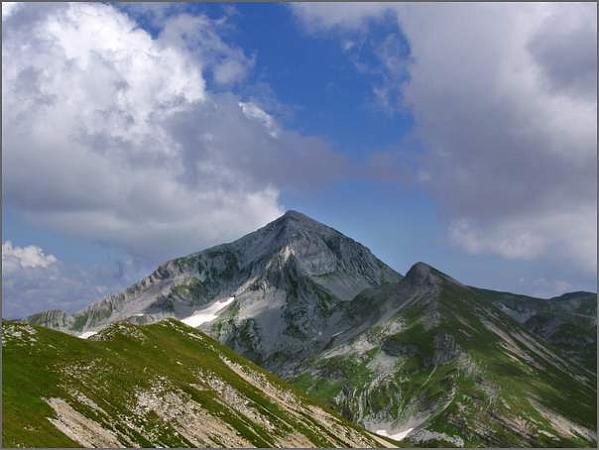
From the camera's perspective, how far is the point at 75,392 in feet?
302

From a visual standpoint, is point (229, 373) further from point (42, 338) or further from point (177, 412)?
point (42, 338)

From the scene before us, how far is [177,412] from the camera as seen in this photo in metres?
108

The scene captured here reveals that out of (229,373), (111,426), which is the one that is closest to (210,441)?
Answer: (111,426)

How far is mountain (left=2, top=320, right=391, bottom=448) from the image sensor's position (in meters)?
82.6

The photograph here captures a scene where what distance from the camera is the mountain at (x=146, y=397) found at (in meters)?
82.6

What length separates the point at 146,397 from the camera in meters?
106

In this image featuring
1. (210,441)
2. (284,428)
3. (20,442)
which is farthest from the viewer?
(284,428)

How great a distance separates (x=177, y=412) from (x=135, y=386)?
7.87m

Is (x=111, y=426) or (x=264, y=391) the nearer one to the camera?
(x=111, y=426)

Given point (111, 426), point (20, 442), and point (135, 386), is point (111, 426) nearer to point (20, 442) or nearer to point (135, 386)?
point (135, 386)

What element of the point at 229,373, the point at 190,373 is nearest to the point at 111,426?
the point at 190,373

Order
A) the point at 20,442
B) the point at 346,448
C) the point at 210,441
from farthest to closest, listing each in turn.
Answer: the point at 346,448 < the point at 210,441 < the point at 20,442

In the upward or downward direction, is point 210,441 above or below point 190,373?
below

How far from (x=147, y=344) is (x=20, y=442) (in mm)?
70245
